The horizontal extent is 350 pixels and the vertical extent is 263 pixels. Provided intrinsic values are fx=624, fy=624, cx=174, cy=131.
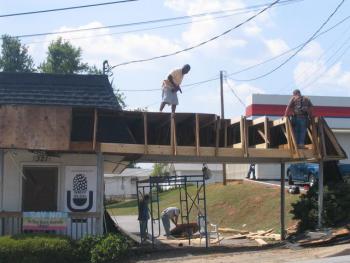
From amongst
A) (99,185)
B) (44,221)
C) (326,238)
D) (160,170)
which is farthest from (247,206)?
(160,170)

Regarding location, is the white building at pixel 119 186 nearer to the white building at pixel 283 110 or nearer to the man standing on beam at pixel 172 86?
the white building at pixel 283 110

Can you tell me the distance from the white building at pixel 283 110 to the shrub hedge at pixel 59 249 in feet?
77.8

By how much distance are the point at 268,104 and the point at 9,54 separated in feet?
117

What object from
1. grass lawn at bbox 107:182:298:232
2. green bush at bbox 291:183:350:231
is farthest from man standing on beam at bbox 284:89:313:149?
grass lawn at bbox 107:182:298:232

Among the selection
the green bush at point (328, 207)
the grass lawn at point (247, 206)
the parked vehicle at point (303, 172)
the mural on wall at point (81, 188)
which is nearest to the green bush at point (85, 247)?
the mural on wall at point (81, 188)

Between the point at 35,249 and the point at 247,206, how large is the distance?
16.2m

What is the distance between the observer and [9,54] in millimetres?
66000

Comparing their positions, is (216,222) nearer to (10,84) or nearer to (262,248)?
(262,248)

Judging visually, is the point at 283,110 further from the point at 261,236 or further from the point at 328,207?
the point at 328,207

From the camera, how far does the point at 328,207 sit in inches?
688

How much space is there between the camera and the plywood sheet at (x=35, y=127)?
14773 mm

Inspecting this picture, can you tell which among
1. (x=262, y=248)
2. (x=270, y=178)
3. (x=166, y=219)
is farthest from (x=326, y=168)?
(x=270, y=178)

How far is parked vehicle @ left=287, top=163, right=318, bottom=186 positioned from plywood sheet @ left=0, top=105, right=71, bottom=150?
15482 millimetres

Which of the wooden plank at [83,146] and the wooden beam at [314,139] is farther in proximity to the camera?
the wooden beam at [314,139]
